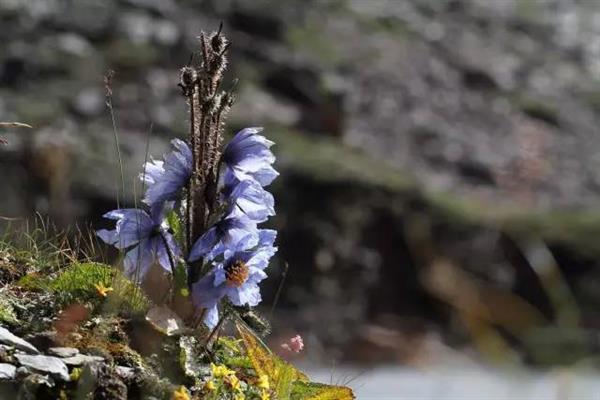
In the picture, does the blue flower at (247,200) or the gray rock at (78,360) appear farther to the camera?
the blue flower at (247,200)

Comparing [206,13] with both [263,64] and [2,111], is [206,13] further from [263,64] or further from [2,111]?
[2,111]

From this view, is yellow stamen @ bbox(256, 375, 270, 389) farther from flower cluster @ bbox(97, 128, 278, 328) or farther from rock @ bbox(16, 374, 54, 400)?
rock @ bbox(16, 374, 54, 400)

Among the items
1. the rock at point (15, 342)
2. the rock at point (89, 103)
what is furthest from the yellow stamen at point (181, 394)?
the rock at point (89, 103)

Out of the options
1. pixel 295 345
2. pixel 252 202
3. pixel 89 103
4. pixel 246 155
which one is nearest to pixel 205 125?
pixel 246 155

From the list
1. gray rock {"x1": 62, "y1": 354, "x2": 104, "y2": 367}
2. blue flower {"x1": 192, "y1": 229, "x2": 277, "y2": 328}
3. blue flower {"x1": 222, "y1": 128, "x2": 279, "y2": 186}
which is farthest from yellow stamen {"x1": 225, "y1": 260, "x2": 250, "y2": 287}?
gray rock {"x1": 62, "y1": 354, "x2": 104, "y2": 367}

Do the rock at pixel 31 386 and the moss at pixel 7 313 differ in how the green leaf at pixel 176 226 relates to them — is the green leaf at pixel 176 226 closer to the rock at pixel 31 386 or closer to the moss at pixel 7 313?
the moss at pixel 7 313

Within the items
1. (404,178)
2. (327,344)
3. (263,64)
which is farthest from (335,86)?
(327,344)
